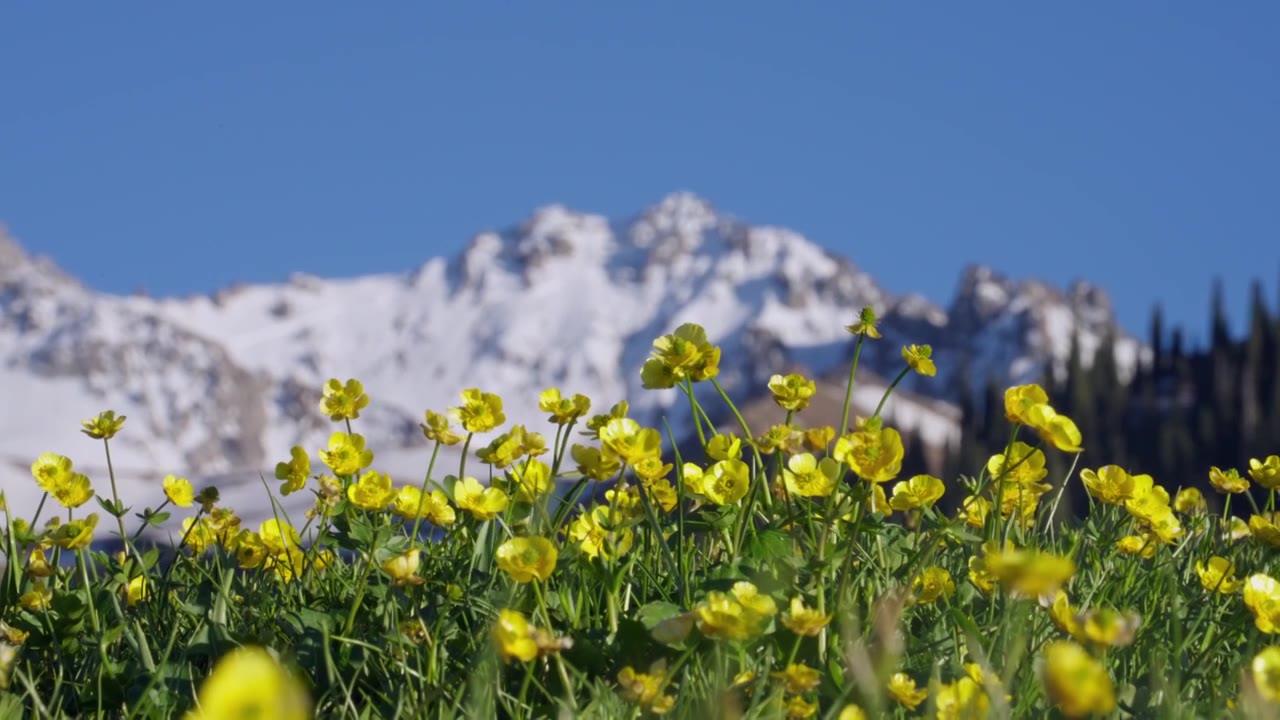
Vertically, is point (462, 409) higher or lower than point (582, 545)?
higher

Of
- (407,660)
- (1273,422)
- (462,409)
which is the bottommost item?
(407,660)

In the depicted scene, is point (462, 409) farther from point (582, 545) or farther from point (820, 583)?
point (820, 583)

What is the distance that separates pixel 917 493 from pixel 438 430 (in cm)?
107

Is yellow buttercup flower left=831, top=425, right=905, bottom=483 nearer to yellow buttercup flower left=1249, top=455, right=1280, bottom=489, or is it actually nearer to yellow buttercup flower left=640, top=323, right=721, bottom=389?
yellow buttercup flower left=640, top=323, right=721, bottom=389

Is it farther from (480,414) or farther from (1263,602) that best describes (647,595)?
(1263,602)

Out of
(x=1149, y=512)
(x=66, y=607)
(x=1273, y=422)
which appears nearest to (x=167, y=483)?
(x=66, y=607)

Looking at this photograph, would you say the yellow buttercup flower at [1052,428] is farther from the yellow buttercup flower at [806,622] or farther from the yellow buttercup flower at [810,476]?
the yellow buttercup flower at [806,622]

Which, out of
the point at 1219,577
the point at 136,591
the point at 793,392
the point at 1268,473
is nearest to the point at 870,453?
the point at 793,392

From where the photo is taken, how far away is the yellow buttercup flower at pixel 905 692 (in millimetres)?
1921

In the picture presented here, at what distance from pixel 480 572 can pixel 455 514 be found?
33 centimetres

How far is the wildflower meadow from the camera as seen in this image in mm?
2027

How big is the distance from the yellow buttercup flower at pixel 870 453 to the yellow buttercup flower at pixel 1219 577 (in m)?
0.97

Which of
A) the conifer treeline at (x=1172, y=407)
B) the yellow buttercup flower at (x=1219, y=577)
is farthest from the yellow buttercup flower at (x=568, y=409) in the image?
the conifer treeline at (x=1172, y=407)

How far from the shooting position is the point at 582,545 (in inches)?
102
